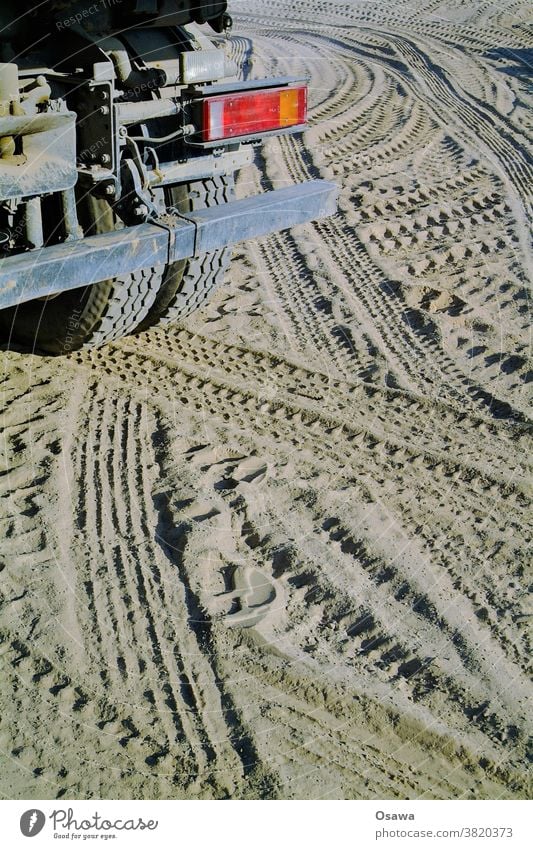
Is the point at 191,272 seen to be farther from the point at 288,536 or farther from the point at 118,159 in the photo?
the point at 288,536

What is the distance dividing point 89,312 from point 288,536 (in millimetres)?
1412

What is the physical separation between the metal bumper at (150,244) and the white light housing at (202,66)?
1.75ft

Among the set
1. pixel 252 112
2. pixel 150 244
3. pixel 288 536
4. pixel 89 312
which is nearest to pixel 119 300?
pixel 89 312

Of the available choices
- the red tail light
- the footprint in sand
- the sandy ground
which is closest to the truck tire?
the sandy ground

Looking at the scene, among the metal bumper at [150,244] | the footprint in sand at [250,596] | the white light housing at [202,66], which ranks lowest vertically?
the footprint in sand at [250,596]

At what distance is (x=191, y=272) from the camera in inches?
176

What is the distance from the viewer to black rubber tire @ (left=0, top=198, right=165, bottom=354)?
4.09 meters

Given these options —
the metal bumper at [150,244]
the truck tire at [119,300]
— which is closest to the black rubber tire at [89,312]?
the truck tire at [119,300]

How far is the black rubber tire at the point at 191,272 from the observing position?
14.1 ft

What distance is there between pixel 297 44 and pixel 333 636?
10.1 metres

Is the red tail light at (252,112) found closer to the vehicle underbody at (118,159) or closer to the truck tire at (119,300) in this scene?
→ the vehicle underbody at (118,159)

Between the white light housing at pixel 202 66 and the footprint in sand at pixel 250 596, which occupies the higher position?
the white light housing at pixel 202 66

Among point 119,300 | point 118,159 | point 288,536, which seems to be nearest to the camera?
point 288,536

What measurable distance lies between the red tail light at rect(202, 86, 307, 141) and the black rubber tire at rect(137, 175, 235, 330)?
16.5 inches
